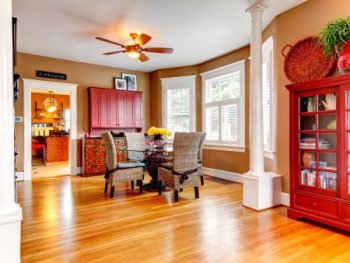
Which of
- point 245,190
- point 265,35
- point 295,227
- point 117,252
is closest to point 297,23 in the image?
point 265,35

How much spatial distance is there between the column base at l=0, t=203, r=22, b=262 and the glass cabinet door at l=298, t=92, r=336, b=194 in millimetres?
2962

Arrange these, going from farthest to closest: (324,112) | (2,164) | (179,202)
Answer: (179,202) → (324,112) → (2,164)

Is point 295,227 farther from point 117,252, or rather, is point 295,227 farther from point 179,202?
point 117,252

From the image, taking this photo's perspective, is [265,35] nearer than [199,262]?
No

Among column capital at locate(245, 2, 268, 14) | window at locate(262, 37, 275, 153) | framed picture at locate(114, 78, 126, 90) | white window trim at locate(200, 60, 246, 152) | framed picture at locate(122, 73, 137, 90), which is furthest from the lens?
framed picture at locate(122, 73, 137, 90)

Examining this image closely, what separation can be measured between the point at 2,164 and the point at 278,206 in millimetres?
3387

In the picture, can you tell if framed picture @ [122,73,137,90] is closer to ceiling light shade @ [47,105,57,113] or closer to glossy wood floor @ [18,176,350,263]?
glossy wood floor @ [18,176,350,263]

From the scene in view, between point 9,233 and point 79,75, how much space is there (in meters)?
5.28

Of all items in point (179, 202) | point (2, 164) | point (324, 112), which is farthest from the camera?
point (179, 202)

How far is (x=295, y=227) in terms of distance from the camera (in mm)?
2840

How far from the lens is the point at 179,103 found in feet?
22.6

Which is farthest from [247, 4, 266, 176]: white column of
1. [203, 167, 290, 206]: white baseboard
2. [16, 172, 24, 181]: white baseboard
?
[16, 172, 24, 181]: white baseboard

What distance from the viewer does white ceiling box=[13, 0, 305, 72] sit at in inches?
136

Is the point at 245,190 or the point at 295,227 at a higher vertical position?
the point at 245,190
